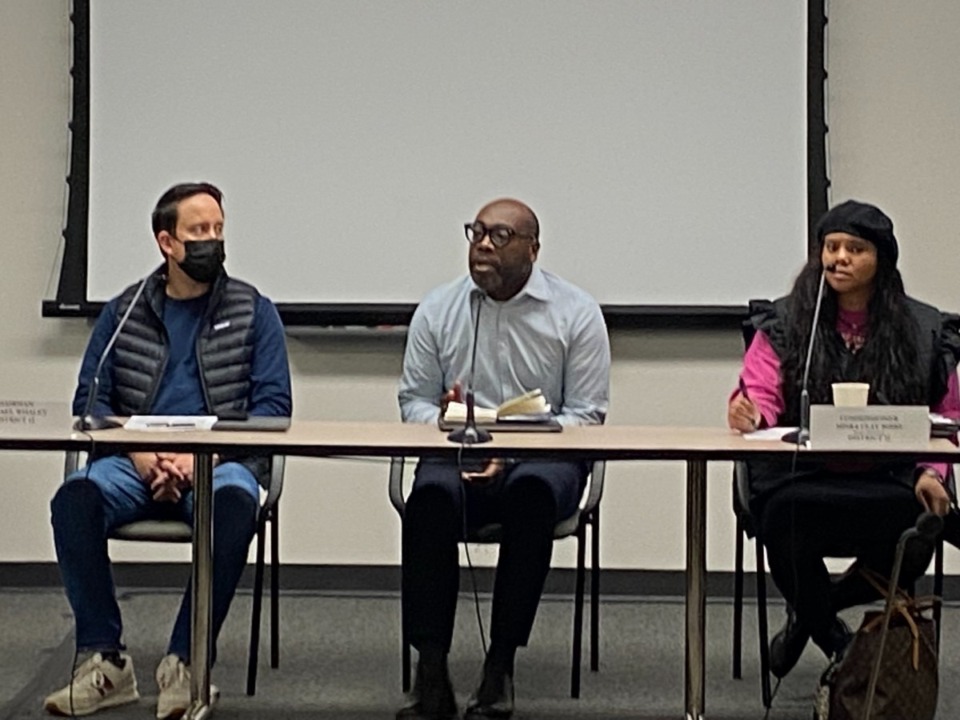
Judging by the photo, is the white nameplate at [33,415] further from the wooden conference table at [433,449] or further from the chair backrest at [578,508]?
the chair backrest at [578,508]

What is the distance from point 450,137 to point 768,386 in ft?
4.34

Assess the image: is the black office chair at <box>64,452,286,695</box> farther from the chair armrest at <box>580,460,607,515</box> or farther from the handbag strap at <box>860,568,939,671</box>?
the handbag strap at <box>860,568,939,671</box>

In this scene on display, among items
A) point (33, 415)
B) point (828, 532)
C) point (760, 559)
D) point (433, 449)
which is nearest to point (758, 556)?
point (760, 559)

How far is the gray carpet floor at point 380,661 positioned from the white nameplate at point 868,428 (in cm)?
76

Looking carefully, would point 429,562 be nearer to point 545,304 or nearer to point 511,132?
point 545,304

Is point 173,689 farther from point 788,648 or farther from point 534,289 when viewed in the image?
point 788,648

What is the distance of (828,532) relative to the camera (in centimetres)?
283

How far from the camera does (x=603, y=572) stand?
4.01 m

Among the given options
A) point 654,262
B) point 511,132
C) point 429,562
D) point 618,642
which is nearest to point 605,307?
point 654,262

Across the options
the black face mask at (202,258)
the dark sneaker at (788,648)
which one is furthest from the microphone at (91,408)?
the dark sneaker at (788,648)

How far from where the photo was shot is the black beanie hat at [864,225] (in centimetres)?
291

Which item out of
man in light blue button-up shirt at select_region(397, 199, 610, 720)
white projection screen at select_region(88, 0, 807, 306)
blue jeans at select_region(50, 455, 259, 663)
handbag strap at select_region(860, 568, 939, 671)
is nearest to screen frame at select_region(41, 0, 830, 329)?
white projection screen at select_region(88, 0, 807, 306)

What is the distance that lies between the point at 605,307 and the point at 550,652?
3.19 feet

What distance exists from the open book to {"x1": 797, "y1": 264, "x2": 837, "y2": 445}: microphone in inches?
19.7
